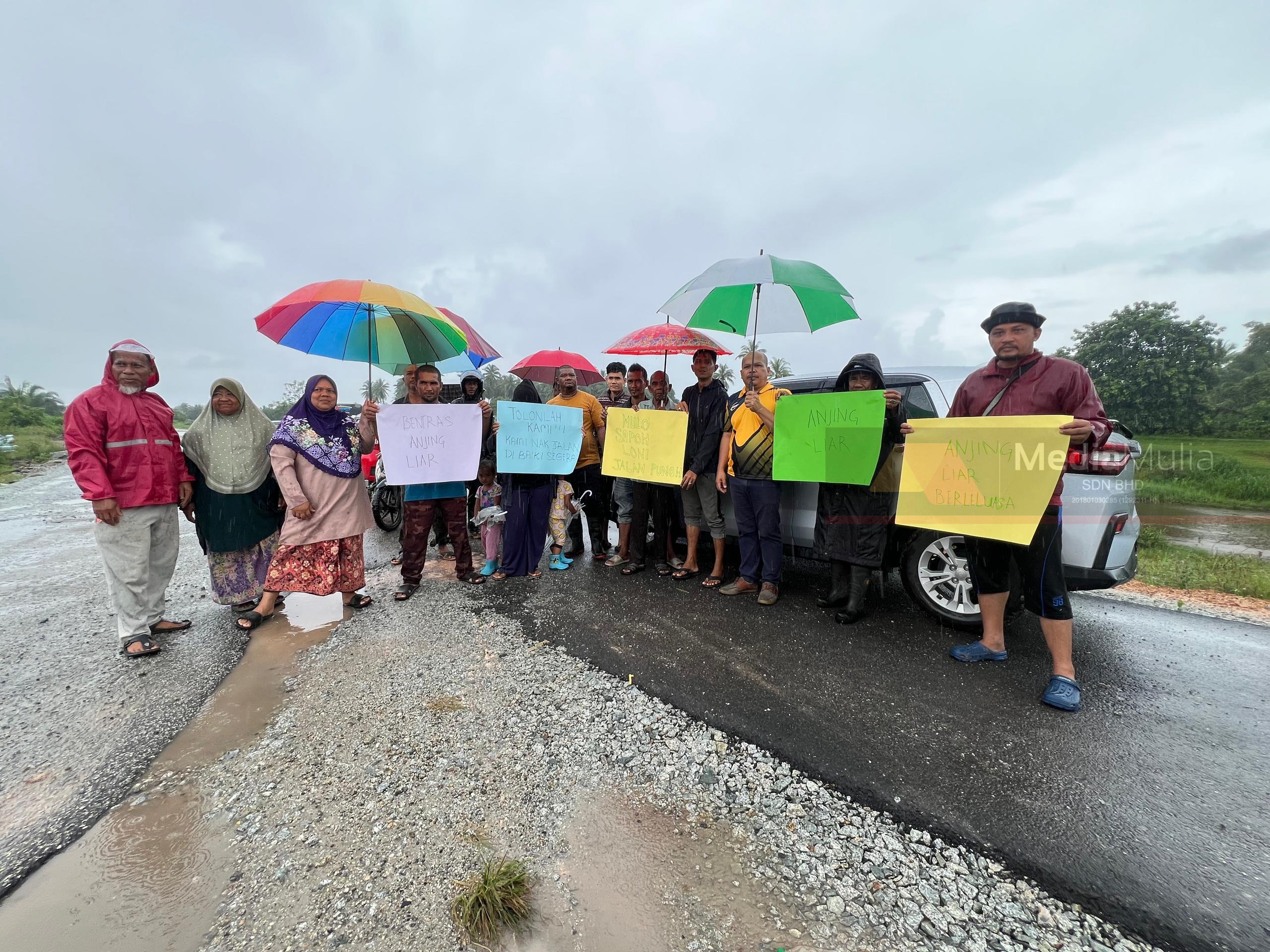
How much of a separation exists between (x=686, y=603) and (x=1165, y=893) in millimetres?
2758

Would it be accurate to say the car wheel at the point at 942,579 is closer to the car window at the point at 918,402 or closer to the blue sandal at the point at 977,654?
the blue sandal at the point at 977,654

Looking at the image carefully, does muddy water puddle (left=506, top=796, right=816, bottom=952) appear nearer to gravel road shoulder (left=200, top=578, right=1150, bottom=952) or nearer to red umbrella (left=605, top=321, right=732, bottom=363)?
gravel road shoulder (left=200, top=578, right=1150, bottom=952)

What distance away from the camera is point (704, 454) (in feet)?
13.9

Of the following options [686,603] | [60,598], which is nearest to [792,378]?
[686,603]

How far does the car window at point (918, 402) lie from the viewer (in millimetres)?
3744

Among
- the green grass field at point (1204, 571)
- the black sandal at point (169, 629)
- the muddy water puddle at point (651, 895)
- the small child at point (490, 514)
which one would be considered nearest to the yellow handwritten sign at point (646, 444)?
the small child at point (490, 514)

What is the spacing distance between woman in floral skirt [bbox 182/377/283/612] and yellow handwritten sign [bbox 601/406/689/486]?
266 centimetres

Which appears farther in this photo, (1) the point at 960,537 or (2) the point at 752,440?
(2) the point at 752,440

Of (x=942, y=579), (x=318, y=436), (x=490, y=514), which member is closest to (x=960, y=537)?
(x=942, y=579)

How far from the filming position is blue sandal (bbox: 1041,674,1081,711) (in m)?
2.58

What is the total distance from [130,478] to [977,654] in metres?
5.42

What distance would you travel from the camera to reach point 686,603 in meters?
4.03

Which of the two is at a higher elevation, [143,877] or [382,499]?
[382,499]

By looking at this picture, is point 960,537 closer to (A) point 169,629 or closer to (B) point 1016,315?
(B) point 1016,315
